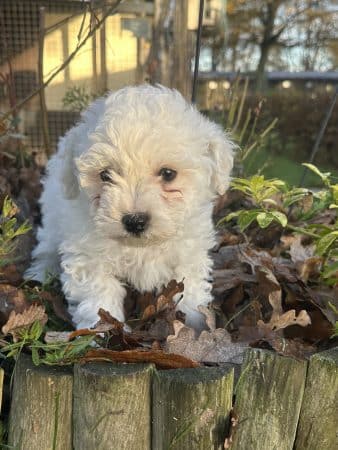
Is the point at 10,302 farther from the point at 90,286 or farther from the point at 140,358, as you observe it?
the point at 140,358

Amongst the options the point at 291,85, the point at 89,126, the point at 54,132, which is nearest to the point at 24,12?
the point at 54,132

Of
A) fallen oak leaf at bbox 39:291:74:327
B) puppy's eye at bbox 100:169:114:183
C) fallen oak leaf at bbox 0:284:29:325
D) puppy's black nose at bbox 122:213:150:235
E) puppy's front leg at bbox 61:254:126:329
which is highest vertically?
puppy's eye at bbox 100:169:114:183

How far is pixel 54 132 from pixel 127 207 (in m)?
6.09

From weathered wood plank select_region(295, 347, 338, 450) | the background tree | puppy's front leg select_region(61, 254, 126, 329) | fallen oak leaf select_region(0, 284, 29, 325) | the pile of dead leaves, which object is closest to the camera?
weathered wood plank select_region(295, 347, 338, 450)

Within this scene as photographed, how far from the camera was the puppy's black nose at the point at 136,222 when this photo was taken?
2.02m

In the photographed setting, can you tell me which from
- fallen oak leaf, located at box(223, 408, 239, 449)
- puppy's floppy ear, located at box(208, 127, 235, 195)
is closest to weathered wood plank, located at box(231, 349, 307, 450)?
fallen oak leaf, located at box(223, 408, 239, 449)

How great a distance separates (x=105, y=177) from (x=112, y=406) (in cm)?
96

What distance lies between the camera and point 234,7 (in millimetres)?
18219

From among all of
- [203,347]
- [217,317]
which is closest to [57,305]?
[217,317]

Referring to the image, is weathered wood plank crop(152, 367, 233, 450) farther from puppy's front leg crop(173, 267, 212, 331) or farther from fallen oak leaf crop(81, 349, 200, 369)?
puppy's front leg crop(173, 267, 212, 331)

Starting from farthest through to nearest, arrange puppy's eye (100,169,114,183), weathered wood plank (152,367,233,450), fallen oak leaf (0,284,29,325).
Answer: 1. puppy's eye (100,169,114,183)
2. fallen oak leaf (0,284,29,325)
3. weathered wood plank (152,367,233,450)

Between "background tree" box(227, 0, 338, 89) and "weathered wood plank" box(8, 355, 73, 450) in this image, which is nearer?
"weathered wood plank" box(8, 355, 73, 450)

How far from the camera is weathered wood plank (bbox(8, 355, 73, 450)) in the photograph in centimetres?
160

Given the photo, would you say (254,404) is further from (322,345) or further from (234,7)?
(234,7)
